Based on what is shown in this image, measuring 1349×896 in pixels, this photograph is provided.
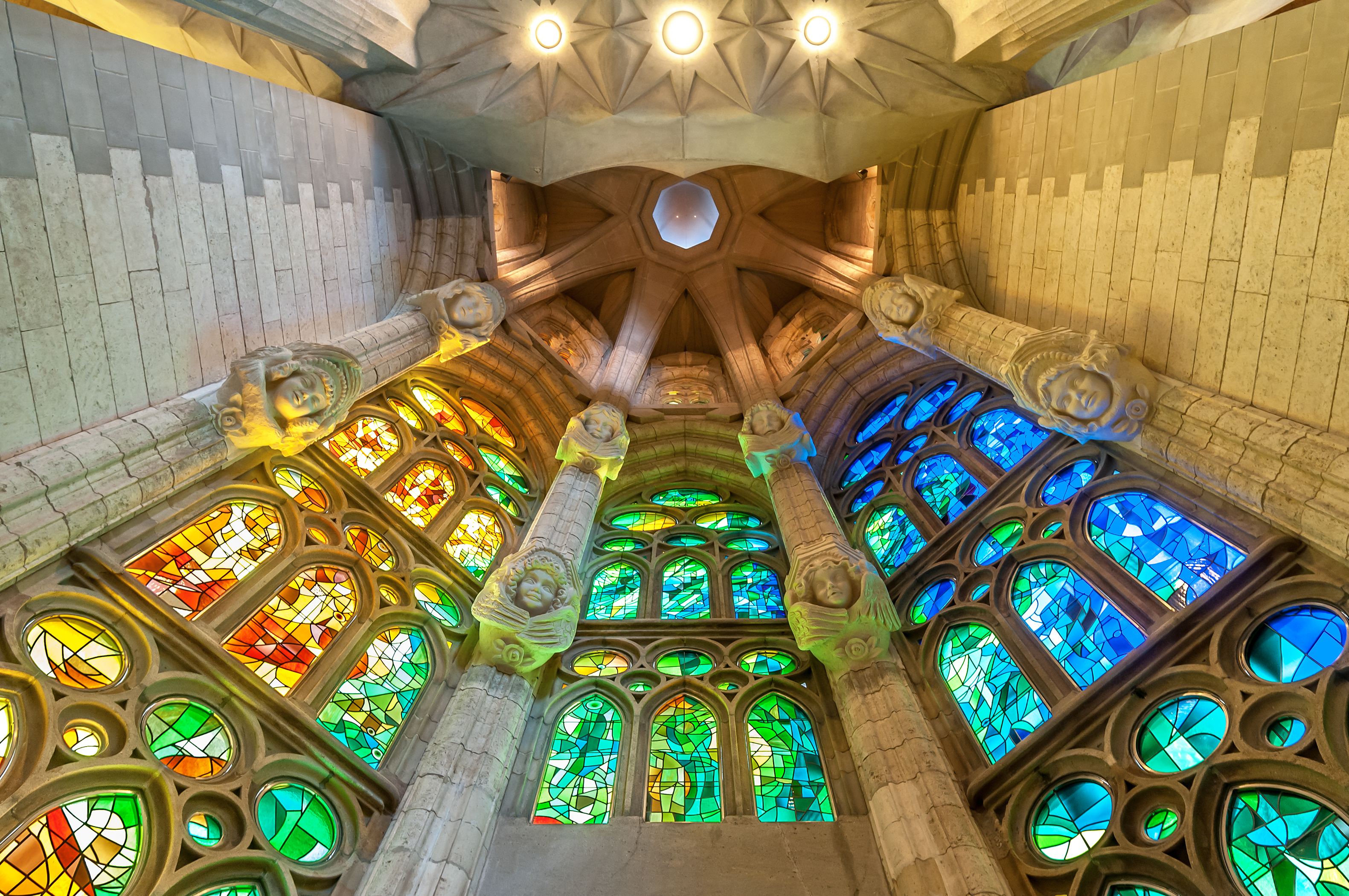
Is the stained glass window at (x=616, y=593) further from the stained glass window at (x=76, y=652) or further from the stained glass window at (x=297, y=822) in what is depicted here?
the stained glass window at (x=76, y=652)

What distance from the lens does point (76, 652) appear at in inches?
201

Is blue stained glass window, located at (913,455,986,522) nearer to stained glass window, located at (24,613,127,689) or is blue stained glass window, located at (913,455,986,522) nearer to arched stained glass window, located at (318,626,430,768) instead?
arched stained glass window, located at (318,626,430,768)

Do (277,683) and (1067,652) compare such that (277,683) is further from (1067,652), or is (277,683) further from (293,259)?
(1067,652)

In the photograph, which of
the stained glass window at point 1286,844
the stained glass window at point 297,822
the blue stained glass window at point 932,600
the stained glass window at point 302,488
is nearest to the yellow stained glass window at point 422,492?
the stained glass window at point 302,488

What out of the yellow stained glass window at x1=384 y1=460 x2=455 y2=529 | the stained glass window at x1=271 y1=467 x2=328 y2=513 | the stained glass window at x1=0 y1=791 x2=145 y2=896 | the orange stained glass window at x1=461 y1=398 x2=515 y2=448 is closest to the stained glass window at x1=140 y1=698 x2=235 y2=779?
the stained glass window at x1=0 y1=791 x2=145 y2=896

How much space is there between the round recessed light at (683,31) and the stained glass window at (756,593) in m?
6.53

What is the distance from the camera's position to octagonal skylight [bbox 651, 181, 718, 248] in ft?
50.8

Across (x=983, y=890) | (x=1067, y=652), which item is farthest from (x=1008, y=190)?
(x=983, y=890)

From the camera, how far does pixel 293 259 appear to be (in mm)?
Result: 7125

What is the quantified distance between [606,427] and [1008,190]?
573 cm

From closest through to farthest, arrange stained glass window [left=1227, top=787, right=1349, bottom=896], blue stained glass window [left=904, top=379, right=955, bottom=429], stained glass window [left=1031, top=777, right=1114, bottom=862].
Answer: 1. stained glass window [left=1227, top=787, right=1349, bottom=896]
2. stained glass window [left=1031, top=777, right=1114, bottom=862]
3. blue stained glass window [left=904, top=379, right=955, bottom=429]

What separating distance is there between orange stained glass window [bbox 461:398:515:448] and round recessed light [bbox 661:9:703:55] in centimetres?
609

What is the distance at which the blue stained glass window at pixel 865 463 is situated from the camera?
1136 centimetres

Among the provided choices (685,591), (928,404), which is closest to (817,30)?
(928,404)
